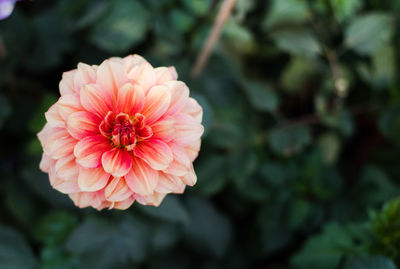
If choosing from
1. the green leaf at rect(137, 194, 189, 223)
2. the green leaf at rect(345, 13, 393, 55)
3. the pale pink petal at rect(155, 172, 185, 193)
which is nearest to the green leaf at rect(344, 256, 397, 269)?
the green leaf at rect(137, 194, 189, 223)

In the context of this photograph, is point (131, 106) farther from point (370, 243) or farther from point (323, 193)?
Answer: point (323, 193)

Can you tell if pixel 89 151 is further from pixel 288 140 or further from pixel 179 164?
pixel 288 140

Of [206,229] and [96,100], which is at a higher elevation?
[96,100]

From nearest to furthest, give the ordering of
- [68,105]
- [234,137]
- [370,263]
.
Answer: [68,105]
[370,263]
[234,137]

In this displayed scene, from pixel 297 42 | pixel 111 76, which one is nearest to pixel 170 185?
pixel 111 76

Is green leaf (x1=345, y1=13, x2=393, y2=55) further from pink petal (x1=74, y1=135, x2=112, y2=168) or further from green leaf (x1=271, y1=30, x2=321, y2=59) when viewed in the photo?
pink petal (x1=74, y1=135, x2=112, y2=168)

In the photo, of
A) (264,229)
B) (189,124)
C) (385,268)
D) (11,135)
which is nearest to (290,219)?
(264,229)
